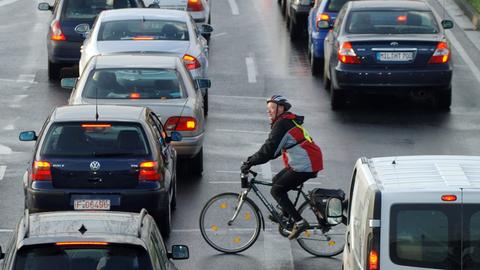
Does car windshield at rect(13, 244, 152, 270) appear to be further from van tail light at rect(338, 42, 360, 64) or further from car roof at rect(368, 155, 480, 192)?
van tail light at rect(338, 42, 360, 64)

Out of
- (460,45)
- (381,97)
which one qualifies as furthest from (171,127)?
(460,45)

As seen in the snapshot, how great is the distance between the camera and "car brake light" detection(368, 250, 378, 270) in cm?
1112

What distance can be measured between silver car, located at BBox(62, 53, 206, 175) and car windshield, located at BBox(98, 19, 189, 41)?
3703mm

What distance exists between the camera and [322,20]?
28547 millimetres

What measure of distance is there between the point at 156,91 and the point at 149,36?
15.1ft

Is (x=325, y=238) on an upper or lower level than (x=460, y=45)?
upper

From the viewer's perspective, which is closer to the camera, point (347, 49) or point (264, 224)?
point (264, 224)

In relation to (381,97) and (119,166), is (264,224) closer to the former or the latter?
(119,166)

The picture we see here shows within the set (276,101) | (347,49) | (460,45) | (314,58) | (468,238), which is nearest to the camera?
(468,238)

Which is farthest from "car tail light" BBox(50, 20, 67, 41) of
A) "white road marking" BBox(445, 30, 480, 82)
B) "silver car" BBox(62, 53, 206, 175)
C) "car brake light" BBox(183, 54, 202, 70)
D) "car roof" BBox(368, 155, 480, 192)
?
"car roof" BBox(368, 155, 480, 192)

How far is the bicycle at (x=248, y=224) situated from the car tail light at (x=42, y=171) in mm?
1625

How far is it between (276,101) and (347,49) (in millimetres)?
8899

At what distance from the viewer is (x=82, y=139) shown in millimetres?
16438

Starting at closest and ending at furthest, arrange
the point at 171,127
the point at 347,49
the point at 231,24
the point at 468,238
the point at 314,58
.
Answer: the point at 468,238
the point at 171,127
the point at 347,49
the point at 314,58
the point at 231,24
